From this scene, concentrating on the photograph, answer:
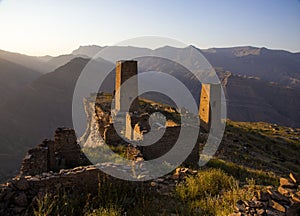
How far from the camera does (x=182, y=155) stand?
932 cm

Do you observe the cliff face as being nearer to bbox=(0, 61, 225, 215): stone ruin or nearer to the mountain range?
the mountain range

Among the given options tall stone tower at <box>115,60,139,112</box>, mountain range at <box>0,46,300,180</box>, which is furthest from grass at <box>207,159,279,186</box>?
mountain range at <box>0,46,300,180</box>

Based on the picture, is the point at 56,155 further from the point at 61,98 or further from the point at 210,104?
the point at 61,98

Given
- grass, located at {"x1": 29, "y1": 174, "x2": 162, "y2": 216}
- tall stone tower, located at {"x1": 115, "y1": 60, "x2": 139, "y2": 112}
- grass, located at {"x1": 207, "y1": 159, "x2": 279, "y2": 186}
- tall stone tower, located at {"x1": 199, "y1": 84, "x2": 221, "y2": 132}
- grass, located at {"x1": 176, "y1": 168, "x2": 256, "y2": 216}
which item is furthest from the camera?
tall stone tower, located at {"x1": 199, "y1": 84, "x2": 221, "y2": 132}

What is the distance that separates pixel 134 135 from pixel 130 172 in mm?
4672

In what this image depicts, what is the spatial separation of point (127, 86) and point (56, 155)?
10.2m

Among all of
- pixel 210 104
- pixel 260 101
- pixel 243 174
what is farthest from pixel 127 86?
pixel 260 101

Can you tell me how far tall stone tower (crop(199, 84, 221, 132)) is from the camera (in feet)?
71.3

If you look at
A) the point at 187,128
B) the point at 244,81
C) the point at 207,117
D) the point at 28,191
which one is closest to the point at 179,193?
the point at 28,191

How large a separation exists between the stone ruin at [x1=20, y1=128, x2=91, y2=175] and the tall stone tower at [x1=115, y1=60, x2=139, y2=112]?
9316mm

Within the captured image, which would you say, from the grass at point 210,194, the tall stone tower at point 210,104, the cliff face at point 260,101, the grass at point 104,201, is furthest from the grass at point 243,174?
the cliff face at point 260,101

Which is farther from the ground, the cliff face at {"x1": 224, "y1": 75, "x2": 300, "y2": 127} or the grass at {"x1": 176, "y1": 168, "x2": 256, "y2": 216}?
the grass at {"x1": 176, "y1": 168, "x2": 256, "y2": 216}

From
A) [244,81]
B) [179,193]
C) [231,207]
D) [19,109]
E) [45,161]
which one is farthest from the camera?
[244,81]

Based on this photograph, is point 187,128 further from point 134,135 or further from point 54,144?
point 54,144
